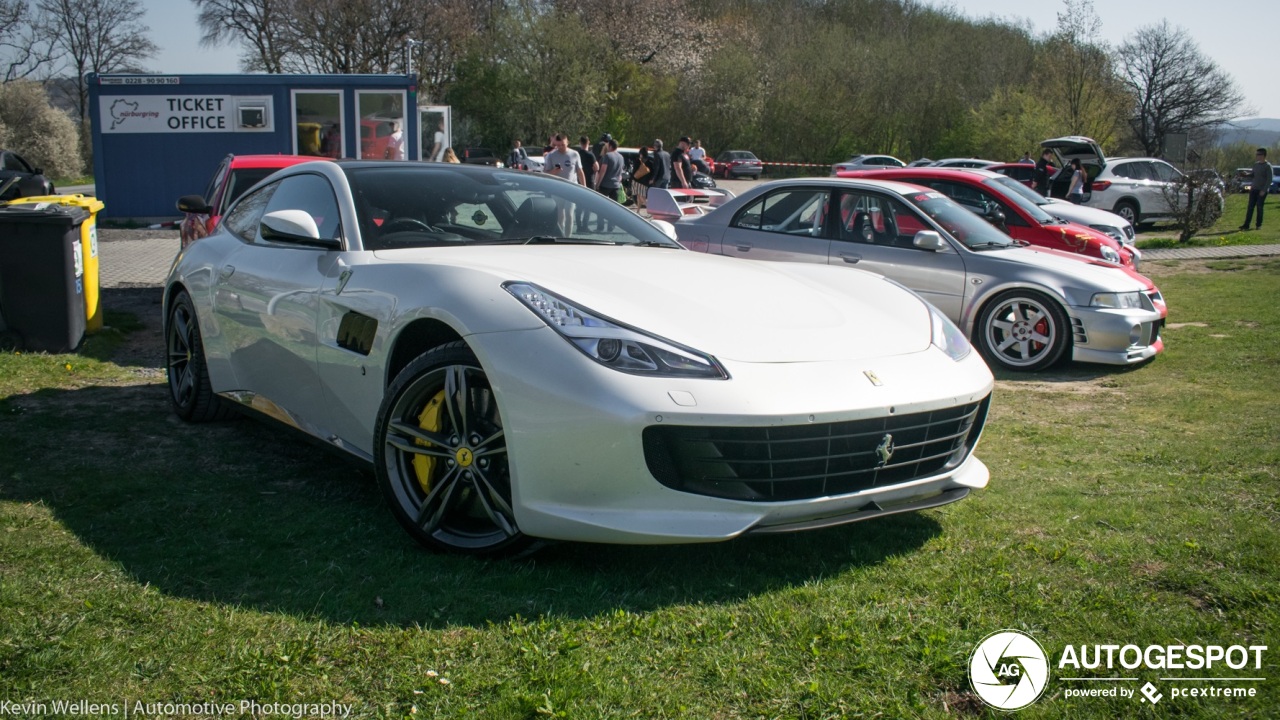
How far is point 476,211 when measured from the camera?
4.42 metres

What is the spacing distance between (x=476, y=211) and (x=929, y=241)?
15.5 ft

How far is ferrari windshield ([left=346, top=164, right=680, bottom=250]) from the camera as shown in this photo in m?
4.22

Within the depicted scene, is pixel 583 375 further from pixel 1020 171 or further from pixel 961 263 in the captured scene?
pixel 1020 171

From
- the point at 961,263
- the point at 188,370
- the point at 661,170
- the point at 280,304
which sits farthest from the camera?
the point at 661,170

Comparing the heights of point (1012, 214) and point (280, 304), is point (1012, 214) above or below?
above

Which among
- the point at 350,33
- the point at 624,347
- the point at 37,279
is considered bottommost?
the point at 37,279

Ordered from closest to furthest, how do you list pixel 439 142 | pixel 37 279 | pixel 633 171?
pixel 37 279
pixel 439 142
pixel 633 171

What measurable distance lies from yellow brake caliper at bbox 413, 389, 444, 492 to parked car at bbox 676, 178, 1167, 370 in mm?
5567

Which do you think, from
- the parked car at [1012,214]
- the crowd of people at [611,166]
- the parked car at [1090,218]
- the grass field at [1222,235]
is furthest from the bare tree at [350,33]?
the parked car at [1012,214]

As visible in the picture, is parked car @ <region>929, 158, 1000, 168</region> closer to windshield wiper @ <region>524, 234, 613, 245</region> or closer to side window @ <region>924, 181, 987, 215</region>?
side window @ <region>924, 181, 987, 215</region>

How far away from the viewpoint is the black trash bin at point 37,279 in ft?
23.6

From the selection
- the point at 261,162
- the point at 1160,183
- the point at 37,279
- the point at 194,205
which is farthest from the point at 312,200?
the point at 1160,183

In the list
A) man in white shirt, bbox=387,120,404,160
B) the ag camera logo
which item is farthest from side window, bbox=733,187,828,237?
man in white shirt, bbox=387,120,404,160

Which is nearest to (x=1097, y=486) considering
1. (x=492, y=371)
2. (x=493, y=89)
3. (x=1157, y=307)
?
(x=492, y=371)
